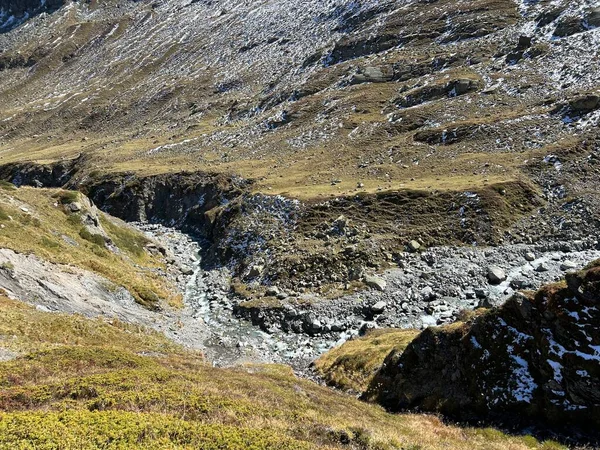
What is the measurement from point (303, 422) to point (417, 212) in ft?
112

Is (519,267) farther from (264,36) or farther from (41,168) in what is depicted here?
(264,36)

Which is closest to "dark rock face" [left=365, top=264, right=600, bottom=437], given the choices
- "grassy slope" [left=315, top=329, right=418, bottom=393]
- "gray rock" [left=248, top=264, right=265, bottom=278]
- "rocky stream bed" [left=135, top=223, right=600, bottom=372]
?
"grassy slope" [left=315, top=329, right=418, bottom=393]

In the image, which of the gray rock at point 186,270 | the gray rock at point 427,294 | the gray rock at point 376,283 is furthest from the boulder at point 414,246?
the gray rock at point 186,270

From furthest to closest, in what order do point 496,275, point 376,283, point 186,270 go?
1. point 186,270
2. point 376,283
3. point 496,275

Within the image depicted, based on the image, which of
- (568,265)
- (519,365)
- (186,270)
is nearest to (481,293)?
(568,265)

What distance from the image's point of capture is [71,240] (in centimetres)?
4212

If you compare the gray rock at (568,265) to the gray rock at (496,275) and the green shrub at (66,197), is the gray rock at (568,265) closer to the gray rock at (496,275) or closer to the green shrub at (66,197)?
the gray rock at (496,275)

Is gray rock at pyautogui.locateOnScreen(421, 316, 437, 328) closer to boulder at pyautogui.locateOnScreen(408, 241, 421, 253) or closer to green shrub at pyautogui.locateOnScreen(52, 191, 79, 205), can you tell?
boulder at pyautogui.locateOnScreen(408, 241, 421, 253)

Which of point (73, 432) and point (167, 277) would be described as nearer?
point (73, 432)

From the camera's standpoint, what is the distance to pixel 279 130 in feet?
274

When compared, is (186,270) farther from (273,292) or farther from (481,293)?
(481,293)

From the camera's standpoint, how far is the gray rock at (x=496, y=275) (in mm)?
36188

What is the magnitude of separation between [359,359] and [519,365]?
11.1m

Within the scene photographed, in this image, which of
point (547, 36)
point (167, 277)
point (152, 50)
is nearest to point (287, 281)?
point (167, 277)
